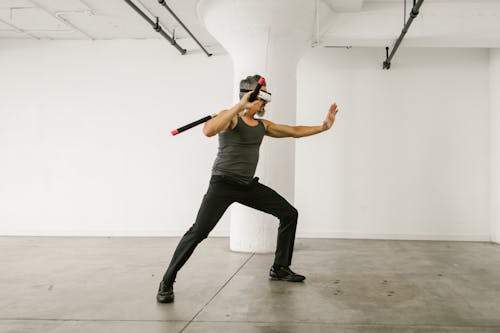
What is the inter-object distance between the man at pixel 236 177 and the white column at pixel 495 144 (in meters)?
4.26

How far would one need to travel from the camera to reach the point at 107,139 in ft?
22.6

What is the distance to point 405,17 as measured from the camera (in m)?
5.63

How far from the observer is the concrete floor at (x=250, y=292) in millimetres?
2283

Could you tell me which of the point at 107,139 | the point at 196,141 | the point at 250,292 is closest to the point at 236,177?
the point at 250,292

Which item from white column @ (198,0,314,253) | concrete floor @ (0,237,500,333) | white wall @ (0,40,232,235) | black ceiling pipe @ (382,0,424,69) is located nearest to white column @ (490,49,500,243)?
concrete floor @ (0,237,500,333)

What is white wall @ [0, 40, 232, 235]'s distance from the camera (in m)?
6.80

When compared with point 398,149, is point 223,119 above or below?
below

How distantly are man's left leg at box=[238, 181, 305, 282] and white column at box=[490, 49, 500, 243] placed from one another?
14.1ft

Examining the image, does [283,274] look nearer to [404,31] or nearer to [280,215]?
[280,215]

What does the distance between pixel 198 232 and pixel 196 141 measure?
4.20 metres

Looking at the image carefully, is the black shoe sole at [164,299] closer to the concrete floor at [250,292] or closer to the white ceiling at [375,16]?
the concrete floor at [250,292]

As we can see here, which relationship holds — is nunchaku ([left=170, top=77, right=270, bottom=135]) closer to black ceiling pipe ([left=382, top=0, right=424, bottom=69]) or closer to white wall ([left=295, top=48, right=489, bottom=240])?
black ceiling pipe ([left=382, top=0, right=424, bottom=69])

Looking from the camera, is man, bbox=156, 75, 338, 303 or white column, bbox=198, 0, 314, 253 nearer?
man, bbox=156, 75, 338, 303

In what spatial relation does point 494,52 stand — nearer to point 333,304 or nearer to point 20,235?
point 333,304
